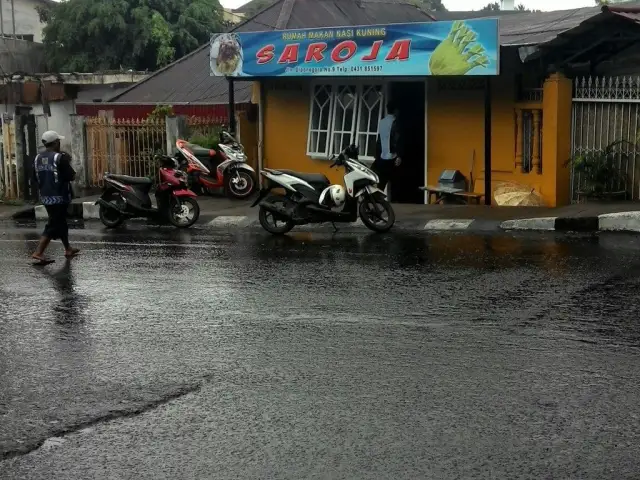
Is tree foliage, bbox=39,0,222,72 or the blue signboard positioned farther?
tree foliage, bbox=39,0,222,72

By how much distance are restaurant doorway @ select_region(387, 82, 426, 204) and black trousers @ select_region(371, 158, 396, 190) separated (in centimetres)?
102

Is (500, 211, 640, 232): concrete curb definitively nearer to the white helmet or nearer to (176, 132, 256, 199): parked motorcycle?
the white helmet

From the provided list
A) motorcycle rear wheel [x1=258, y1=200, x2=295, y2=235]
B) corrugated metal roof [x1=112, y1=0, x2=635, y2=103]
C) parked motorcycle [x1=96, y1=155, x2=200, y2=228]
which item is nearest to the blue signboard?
parked motorcycle [x1=96, y1=155, x2=200, y2=228]

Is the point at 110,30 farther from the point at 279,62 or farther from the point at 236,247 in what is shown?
the point at 236,247

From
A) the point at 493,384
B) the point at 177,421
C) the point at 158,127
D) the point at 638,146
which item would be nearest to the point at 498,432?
the point at 493,384

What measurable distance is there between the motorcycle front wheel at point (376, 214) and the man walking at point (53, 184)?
406 cm

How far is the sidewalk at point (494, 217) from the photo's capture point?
1321cm

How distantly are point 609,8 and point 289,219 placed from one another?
18.5 feet

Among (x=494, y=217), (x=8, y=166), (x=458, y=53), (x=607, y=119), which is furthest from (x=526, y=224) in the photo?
(x=8, y=166)

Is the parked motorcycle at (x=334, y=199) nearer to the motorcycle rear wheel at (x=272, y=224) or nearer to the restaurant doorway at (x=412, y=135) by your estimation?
the motorcycle rear wheel at (x=272, y=224)

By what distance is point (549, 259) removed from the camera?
10805mm

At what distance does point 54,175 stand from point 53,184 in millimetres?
107

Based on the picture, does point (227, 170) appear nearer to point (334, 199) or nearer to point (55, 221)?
point (334, 199)

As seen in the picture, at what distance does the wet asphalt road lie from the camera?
5.05 meters
